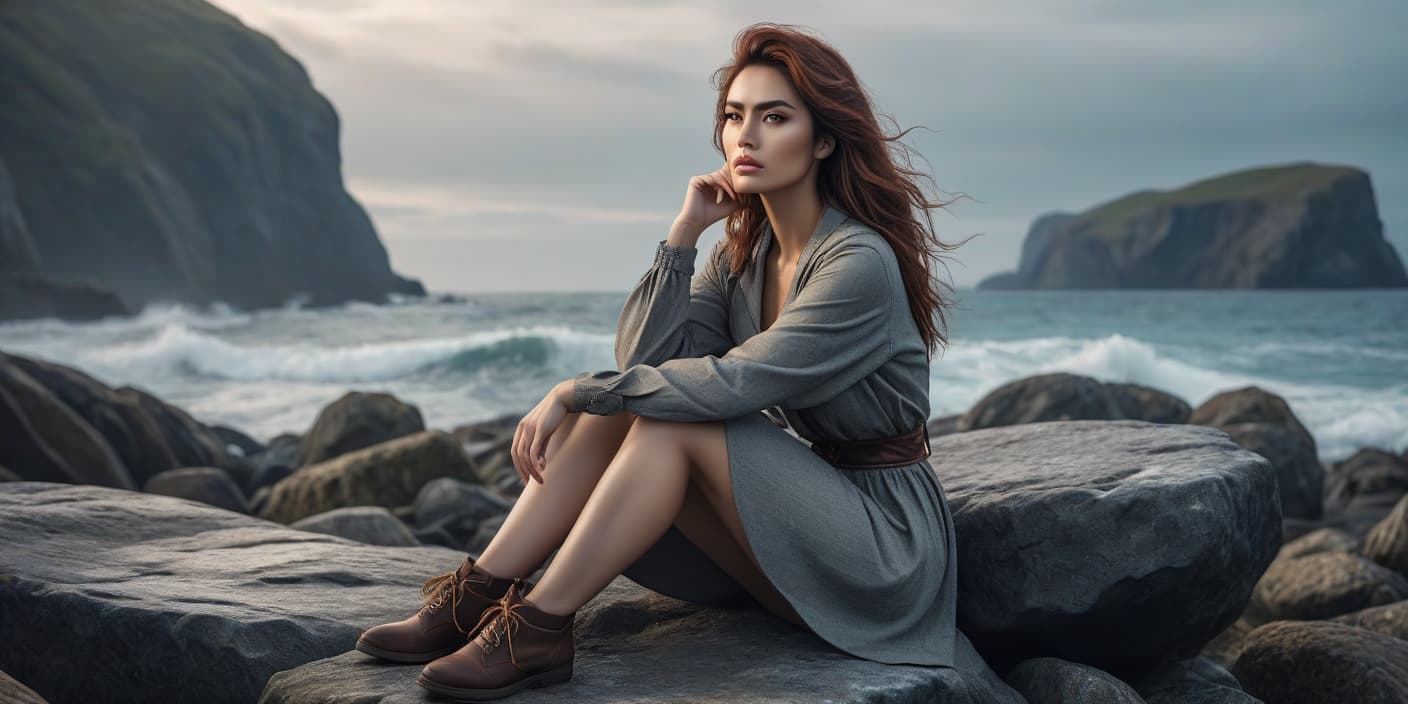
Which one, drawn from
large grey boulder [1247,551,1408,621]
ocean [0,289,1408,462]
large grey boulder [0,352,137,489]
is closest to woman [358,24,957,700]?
large grey boulder [1247,551,1408,621]

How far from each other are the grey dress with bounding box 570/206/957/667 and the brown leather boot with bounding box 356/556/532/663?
0.55 m

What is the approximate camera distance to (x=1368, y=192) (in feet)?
246

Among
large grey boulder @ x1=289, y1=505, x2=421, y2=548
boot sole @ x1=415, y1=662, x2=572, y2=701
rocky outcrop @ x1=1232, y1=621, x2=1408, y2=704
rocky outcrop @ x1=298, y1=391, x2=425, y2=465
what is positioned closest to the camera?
boot sole @ x1=415, y1=662, x2=572, y2=701

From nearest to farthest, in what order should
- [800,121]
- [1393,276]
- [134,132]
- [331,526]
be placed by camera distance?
[800,121] < [331,526] < [134,132] < [1393,276]

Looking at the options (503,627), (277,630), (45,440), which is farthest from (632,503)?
(45,440)

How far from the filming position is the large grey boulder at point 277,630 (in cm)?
311

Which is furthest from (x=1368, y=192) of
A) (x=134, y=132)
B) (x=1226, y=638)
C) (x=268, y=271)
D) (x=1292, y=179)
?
(x=1226, y=638)

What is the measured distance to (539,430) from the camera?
3.27m

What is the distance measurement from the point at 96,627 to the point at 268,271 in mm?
60462

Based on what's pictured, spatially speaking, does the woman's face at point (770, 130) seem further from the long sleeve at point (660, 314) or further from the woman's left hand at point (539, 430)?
the woman's left hand at point (539, 430)

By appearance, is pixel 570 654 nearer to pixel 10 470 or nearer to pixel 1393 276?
pixel 10 470

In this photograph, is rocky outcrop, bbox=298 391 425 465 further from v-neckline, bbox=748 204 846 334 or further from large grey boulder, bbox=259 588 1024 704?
v-neckline, bbox=748 204 846 334

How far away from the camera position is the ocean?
19562mm

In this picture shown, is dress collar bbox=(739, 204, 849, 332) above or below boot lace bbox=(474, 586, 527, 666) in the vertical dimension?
above
